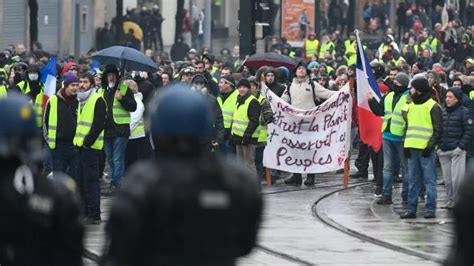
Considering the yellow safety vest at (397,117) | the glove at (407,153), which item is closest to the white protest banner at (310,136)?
the yellow safety vest at (397,117)

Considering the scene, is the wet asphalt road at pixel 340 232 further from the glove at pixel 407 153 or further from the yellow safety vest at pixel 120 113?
the yellow safety vest at pixel 120 113

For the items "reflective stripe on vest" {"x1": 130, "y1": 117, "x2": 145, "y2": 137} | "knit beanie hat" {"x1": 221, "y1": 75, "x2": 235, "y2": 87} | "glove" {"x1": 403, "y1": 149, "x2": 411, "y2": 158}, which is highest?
→ "knit beanie hat" {"x1": 221, "y1": 75, "x2": 235, "y2": 87}

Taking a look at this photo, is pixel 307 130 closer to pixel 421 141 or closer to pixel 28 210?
pixel 421 141

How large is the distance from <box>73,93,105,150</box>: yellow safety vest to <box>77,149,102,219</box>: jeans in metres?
0.09

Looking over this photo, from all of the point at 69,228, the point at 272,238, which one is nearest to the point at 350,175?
the point at 272,238

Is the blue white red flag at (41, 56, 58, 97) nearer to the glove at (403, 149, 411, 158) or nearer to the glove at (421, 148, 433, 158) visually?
the glove at (403, 149, 411, 158)

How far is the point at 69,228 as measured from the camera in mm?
6574

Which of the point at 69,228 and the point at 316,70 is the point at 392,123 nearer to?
the point at 316,70

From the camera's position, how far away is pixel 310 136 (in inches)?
936

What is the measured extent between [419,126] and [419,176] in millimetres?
645

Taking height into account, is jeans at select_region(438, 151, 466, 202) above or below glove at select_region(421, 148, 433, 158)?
below

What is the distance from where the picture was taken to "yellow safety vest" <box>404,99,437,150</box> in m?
18.2

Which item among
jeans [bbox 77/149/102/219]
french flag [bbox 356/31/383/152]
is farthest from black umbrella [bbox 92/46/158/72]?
jeans [bbox 77/149/102/219]

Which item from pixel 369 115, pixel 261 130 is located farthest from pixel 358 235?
pixel 261 130
